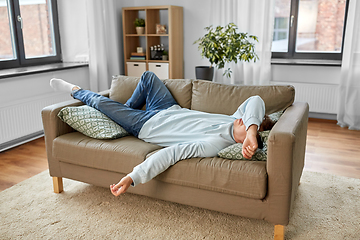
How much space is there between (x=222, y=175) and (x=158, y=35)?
2.92 m

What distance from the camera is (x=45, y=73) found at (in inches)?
144

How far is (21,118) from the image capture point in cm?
339

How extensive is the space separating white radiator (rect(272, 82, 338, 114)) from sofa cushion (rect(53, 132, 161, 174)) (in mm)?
2661

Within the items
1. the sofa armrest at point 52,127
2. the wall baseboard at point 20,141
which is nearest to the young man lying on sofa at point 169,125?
the sofa armrest at point 52,127

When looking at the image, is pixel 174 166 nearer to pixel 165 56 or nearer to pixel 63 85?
pixel 63 85

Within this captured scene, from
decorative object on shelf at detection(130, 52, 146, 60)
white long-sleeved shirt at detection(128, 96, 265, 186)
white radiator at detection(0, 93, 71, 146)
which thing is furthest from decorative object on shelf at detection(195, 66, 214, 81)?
white radiator at detection(0, 93, 71, 146)

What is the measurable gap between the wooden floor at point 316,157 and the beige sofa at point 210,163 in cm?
60

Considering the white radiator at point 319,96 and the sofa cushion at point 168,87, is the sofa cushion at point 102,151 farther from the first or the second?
the white radiator at point 319,96

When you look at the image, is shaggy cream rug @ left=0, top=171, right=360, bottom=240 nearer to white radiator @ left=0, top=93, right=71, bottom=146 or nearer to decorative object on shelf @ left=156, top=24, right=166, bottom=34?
white radiator @ left=0, top=93, right=71, bottom=146

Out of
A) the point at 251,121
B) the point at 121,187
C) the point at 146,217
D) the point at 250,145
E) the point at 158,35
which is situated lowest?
the point at 146,217

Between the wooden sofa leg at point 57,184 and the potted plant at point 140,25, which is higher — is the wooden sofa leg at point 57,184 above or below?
below

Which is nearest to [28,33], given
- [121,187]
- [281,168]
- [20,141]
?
[20,141]

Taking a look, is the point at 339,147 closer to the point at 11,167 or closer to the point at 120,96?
the point at 120,96

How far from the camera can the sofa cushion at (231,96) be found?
2.27 meters
